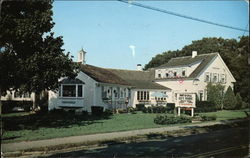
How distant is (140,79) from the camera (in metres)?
42.1

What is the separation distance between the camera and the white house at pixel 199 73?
37.0m

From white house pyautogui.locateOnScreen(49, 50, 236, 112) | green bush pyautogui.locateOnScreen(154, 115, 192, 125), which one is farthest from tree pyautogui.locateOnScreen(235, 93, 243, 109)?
green bush pyautogui.locateOnScreen(154, 115, 192, 125)

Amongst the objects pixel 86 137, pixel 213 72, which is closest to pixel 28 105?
pixel 86 137

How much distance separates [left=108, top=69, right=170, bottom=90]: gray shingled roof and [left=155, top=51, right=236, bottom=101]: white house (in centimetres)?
280

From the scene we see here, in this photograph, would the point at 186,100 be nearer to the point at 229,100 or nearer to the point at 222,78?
the point at 229,100

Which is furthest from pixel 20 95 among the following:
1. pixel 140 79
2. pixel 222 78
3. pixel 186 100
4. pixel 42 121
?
pixel 222 78

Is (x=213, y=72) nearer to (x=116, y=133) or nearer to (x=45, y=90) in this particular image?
(x=116, y=133)

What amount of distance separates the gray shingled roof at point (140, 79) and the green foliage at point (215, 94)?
643cm

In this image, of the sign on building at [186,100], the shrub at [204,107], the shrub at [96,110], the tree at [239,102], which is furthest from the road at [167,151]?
the tree at [239,102]

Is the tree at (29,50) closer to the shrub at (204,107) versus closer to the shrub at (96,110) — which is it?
the shrub at (96,110)

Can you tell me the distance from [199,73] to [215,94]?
10.4 ft

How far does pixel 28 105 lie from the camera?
12.0m

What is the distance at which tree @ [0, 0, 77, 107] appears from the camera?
10750 millimetres

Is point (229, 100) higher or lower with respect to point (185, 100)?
lower
